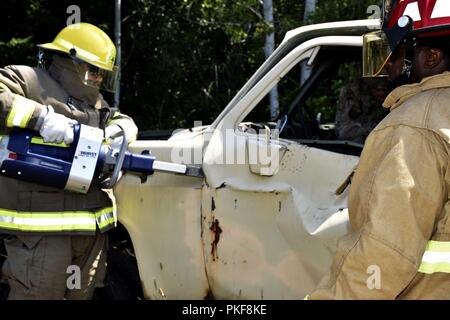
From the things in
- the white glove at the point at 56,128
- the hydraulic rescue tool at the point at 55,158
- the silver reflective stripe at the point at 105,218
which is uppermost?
the white glove at the point at 56,128

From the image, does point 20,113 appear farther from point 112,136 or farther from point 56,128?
point 112,136

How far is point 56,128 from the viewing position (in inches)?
133

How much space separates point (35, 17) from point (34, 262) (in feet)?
19.4

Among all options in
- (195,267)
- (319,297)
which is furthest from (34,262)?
(319,297)

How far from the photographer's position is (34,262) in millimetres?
3521

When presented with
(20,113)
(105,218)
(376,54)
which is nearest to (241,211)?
(105,218)

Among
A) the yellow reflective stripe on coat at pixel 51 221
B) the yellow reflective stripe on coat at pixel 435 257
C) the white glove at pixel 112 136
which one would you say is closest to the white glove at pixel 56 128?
the white glove at pixel 112 136

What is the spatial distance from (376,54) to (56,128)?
1623mm

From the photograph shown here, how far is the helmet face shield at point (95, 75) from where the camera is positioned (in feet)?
12.2

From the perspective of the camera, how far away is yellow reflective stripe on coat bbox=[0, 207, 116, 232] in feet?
11.4

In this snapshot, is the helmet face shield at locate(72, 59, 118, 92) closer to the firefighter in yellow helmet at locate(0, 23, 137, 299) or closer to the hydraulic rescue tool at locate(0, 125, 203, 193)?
the firefighter in yellow helmet at locate(0, 23, 137, 299)

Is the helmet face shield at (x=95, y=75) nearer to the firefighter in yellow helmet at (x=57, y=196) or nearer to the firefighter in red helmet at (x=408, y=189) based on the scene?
the firefighter in yellow helmet at (x=57, y=196)

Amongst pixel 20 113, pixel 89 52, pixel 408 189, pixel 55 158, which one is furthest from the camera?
pixel 89 52

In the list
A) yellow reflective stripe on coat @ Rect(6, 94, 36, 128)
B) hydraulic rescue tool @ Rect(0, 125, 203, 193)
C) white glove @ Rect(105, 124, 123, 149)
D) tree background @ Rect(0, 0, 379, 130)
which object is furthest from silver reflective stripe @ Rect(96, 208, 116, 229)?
tree background @ Rect(0, 0, 379, 130)
